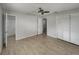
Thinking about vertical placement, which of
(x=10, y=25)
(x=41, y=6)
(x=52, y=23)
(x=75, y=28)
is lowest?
(x=75, y=28)

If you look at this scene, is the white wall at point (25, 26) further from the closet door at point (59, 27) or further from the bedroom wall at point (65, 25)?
the closet door at point (59, 27)

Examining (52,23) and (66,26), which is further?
(52,23)

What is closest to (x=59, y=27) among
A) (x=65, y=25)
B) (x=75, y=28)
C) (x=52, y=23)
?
(x=65, y=25)

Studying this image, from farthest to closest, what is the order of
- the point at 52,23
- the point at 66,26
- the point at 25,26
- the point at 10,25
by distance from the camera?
1. the point at 10,25
2. the point at 25,26
3. the point at 52,23
4. the point at 66,26

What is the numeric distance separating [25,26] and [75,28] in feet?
9.47

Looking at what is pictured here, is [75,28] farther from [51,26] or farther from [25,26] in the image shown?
[25,26]

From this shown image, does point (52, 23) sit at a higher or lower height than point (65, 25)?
higher

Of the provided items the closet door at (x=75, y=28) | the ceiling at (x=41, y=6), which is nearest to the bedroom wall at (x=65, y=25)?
the closet door at (x=75, y=28)

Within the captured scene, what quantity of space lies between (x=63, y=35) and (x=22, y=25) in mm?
2587

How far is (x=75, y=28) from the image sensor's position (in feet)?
13.9

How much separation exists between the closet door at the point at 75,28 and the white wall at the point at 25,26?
204 centimetres

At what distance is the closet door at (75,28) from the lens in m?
4.12

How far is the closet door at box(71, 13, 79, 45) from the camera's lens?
13.5ft
